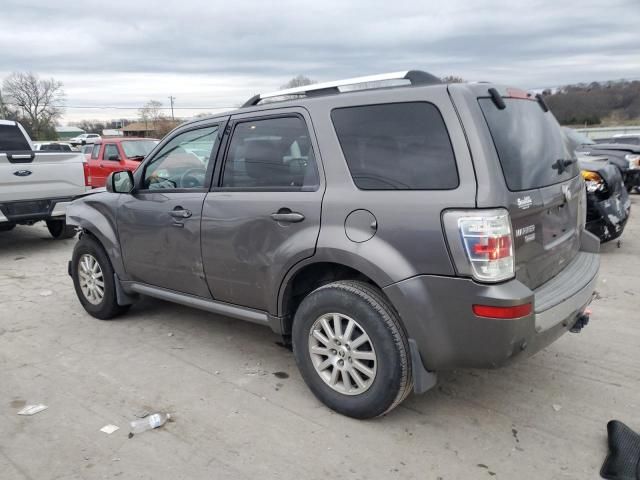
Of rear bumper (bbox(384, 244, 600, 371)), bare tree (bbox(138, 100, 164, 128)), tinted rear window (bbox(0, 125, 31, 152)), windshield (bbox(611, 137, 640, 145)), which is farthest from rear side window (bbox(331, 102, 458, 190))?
bare tree (bbox(138, 100, 164, 128))

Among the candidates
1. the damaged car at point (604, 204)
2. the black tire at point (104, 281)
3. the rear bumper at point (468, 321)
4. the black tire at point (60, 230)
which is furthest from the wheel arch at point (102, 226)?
the damaged car at point (604, 204)

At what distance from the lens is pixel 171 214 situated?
4.11 metres

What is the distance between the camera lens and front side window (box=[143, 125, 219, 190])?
4031 millimetres

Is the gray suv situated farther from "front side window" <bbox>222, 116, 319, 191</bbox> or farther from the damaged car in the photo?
Answer: the damaged car

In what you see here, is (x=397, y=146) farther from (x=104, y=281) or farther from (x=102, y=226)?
(x=104, y=281)

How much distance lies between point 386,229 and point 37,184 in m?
6.98

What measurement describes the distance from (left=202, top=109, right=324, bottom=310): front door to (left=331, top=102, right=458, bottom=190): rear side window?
28 cm

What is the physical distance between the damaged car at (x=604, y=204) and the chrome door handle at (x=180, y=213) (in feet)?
16.8

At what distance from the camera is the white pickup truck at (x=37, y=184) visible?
763 cm

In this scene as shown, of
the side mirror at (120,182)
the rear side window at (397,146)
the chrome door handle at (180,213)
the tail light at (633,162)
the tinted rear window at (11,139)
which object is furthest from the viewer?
the tail light at (633,162)

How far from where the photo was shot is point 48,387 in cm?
372

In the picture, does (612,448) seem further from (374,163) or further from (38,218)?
(38,218)

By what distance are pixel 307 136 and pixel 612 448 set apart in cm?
249

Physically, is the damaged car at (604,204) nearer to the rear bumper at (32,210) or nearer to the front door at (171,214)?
the front door at (171,214)
